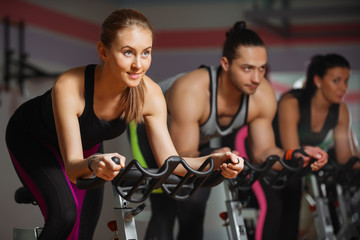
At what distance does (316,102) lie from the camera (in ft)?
11.2

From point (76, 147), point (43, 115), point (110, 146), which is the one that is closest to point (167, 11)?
point (110, 146)

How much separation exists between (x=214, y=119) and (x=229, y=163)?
1.12m

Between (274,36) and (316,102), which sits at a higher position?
(274,36)

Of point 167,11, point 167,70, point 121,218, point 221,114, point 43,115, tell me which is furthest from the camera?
point 167,11

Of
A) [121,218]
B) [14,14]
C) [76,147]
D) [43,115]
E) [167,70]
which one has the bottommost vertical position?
[121,218]

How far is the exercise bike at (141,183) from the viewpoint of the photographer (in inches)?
56.5

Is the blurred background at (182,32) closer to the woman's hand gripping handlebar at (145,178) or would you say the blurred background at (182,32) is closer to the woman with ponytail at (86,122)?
the woman with ponytail at (86,122)

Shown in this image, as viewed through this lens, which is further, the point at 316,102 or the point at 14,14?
the point at 14,14

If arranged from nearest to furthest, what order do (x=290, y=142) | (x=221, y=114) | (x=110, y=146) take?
(x=110, y=146) < (x=221, y=114) < (x=290, y=142)

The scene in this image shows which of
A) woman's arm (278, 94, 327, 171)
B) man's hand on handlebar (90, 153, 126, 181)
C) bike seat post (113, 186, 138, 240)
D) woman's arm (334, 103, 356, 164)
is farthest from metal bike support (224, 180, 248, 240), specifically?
woman's arm (334, 103, 356, 164)

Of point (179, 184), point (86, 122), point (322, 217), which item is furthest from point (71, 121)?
point (322, 217)

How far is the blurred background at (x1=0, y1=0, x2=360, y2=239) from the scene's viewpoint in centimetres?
413

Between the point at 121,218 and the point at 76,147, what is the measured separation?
26cm

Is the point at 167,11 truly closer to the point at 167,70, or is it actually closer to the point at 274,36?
the point at 167,70
